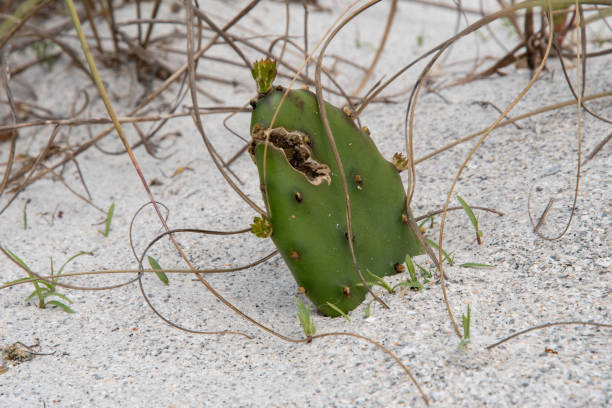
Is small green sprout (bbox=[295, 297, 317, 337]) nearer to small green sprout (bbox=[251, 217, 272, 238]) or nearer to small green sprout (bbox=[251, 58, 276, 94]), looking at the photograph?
small green sprout (bbox=[251, 217, 272, 238])

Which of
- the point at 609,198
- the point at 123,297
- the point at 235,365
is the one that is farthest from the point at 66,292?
the point at 609,198

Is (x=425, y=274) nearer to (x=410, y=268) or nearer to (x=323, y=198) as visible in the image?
(x=410, y=268)

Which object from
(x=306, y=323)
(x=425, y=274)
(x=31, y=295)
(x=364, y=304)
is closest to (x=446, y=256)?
(x=425, y=274)

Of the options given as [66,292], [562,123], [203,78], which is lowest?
[66,292]

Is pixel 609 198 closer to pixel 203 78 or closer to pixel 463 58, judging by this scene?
pixel 463 58

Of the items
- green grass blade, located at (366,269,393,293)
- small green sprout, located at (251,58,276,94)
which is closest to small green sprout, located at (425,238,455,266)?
green grass blade, located at (366,269,393,293)

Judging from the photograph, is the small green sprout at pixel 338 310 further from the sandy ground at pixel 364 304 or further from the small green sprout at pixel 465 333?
the small green sprout at pixel 465 333

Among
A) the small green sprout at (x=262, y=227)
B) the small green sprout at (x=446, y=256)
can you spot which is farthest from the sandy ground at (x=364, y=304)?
the small green sprout at (x=262, y=227)
